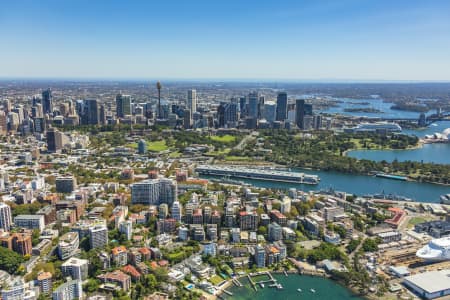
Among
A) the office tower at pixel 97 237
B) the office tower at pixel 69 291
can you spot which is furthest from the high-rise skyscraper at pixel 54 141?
the office tower at pixel 69 291

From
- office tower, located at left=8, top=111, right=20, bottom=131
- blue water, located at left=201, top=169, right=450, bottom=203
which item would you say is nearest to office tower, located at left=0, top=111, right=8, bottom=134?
office tower, located at left=8, top=111, right=20, bottom=131

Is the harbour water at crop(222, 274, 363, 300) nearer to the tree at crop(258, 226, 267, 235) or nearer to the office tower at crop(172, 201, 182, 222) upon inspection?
the tree at crop(258, 226, 267, 235)

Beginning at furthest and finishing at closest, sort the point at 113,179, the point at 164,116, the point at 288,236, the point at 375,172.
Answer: the point at 164,116, the point at 375,172, the point at 113,179, the point at 288,236

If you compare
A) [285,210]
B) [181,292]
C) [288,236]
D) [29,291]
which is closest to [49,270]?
[29,291]

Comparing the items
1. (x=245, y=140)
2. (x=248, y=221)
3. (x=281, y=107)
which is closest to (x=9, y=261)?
(x=248, y=221)

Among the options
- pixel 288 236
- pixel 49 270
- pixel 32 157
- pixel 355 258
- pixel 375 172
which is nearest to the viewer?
pixel 49 270

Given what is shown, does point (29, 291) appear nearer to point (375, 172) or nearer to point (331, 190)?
point (331, 190)

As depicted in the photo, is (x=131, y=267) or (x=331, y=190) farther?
(x=331, y=190)
